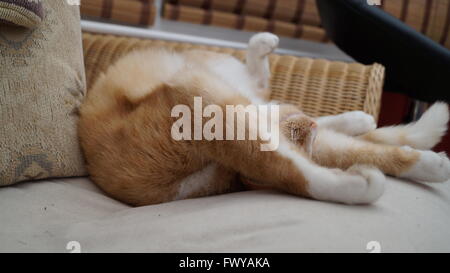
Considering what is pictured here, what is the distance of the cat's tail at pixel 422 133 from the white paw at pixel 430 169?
0.13m

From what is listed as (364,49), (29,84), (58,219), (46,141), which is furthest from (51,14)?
(364,49)

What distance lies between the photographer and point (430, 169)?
802 mm

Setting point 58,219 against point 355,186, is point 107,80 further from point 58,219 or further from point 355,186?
point 355,186

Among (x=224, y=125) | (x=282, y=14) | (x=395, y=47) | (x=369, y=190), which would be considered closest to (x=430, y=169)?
(x=369, y=190)

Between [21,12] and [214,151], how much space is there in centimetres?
48

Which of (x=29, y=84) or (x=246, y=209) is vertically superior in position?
(x=29, y=84)

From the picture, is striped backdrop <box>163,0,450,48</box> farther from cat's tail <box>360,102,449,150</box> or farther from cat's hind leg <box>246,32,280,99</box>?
cat's tail <box>360,102,449,150</box>

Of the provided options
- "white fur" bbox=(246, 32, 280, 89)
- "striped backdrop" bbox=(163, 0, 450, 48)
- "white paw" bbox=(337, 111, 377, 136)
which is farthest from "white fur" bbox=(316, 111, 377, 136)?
"striped backdrop" bbox=(163, 0, 450, 48)

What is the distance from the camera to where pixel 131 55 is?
1.08 metres

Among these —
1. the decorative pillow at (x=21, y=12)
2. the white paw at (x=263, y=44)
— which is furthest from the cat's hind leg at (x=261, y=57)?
the decorative pillow at (x=21, y=12)

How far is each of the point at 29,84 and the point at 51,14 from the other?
186 mm

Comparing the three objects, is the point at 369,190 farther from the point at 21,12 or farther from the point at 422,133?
the point at 21,12

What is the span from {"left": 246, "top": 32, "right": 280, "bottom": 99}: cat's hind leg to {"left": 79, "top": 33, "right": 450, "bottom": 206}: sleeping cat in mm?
278
